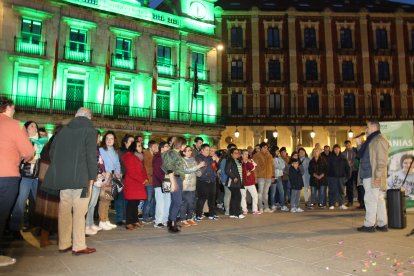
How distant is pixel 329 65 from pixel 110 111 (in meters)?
21.7

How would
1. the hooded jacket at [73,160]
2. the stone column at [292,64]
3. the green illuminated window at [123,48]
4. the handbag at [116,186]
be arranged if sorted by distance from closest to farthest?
1. the hooded jacket at [73,160]
2. the handbag at [116,186]
3. the green illuminated window at [123,48]
4. the stone column at [292,64]

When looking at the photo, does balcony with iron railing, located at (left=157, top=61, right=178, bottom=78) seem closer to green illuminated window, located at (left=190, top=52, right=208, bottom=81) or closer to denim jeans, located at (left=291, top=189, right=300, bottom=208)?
green illuminated window, located at (left=190, top=52, right=208, bottom=81)

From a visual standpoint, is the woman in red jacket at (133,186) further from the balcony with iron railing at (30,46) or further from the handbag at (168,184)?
the balcony with iron railing at (30,46)

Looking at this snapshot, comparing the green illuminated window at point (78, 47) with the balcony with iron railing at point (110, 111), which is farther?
the green illuminated window at point (78, 47)

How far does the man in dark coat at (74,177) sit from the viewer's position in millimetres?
4852

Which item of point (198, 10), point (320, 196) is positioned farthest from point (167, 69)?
point (320, 196)

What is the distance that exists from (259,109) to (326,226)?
26.1 m

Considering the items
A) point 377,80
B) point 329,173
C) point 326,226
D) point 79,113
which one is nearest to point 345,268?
point 326,226

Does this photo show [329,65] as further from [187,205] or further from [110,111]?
[187,205]

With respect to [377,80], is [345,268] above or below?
below

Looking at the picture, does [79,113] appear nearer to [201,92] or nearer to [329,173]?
[329,173]

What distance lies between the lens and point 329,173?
11125 mm

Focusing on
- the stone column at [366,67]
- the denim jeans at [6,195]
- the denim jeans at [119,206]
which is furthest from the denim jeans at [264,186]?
the stone column at [366,67]

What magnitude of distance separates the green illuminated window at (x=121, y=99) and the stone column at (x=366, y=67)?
2278 cm
